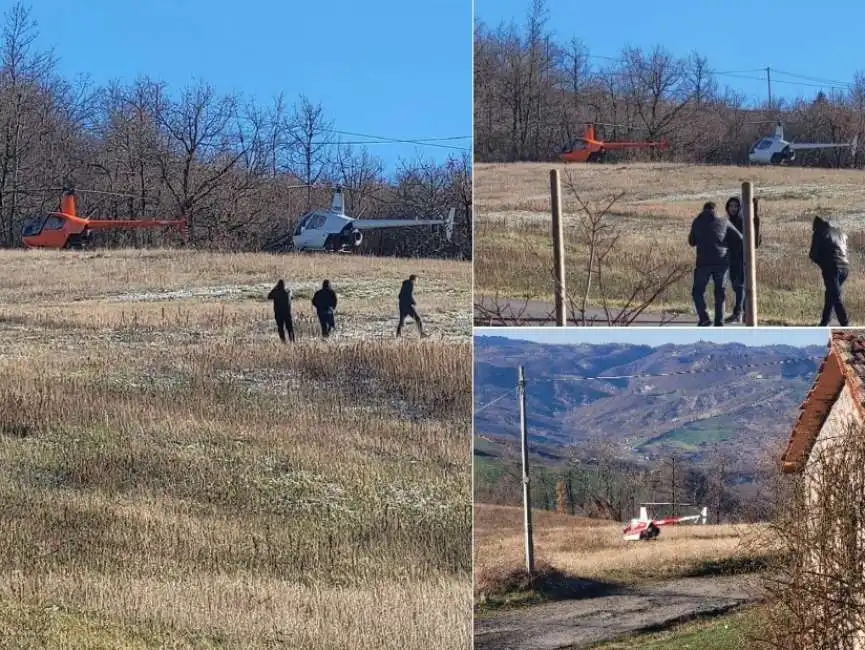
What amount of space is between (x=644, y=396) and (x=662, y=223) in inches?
68.4

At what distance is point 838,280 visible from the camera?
393 inches

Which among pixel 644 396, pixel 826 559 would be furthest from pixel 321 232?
pixel 826 559

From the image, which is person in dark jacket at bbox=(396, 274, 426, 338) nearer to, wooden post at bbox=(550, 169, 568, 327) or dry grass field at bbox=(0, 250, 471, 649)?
dry grass field at bbox=(0, 250, 471, 649)

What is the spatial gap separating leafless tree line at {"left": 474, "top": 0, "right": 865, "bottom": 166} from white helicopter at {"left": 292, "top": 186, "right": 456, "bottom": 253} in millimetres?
2784

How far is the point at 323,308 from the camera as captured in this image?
12.5 m

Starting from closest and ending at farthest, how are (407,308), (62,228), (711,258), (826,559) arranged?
1. (826,559)
2. (711,258)
3. (407,308)
4. (62,228)

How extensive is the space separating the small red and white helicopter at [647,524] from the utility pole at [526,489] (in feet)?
3.70

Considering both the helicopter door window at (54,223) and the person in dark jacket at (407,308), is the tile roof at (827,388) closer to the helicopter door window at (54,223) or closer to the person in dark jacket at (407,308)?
the person in dark jacket at (407,308)

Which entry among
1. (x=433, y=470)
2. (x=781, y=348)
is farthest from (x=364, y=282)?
(x=781, y=348)

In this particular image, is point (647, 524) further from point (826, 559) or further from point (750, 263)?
point (826, 559)

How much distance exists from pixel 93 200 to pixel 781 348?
264 inches

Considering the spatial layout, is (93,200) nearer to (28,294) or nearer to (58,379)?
(28,294)

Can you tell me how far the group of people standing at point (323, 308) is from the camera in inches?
490

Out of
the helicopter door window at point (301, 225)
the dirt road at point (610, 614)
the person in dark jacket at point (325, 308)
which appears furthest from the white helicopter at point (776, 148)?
the helicopter door window at point (301, 225)
